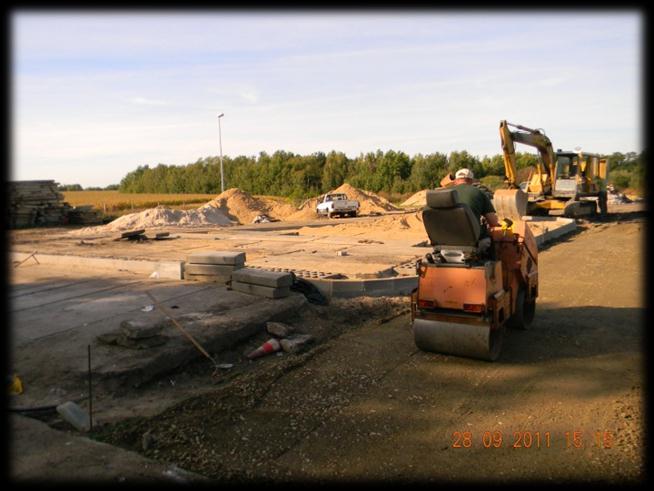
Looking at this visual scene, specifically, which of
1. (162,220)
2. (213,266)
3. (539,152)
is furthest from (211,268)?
(162,220)

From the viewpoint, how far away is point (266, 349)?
685cm

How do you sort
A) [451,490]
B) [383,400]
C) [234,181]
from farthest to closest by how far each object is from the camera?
[234,181], [383,400], [451,490]

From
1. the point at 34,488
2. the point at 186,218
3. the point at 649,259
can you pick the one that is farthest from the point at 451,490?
the point at 186,218

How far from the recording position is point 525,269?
7086 mm

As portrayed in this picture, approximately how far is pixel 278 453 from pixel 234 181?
69237 mm

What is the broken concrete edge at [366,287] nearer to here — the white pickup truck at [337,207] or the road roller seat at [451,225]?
the road roller seat at [451,225]

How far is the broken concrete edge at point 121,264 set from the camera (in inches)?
399

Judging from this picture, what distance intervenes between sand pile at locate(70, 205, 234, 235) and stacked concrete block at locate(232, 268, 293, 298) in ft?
59.6

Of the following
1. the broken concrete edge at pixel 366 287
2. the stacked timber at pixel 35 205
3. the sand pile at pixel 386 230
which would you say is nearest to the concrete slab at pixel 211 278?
the broken concrete edge at pixel 366 287

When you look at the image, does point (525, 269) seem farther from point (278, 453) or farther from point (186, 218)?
A: point (186, 218)

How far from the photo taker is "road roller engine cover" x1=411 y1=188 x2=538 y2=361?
593 cm

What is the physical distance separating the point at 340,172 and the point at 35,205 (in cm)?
3845

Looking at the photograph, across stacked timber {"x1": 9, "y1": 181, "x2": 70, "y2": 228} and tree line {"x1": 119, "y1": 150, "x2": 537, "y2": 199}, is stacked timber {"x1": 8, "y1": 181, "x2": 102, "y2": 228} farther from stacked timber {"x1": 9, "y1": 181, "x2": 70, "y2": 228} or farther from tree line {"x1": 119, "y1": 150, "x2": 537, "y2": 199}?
tree line {"x1": 119, "y1": 150, "x2": 537, "y2": 199}

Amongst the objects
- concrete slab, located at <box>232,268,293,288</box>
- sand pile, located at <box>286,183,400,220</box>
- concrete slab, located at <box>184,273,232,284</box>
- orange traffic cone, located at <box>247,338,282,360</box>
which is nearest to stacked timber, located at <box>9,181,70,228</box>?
sand pile, located at <box>286,183,400,220</box>
